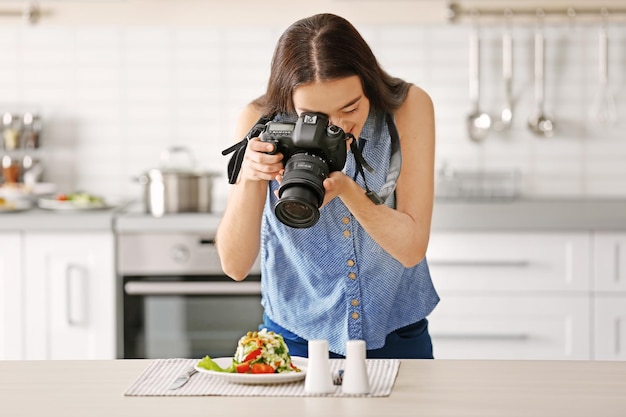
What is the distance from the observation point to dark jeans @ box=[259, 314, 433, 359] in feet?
6.42

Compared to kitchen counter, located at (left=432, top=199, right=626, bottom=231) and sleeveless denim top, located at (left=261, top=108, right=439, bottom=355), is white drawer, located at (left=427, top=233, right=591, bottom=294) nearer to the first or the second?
kitchen counter, located at (left=432, top=199, right=626, bottom=231)

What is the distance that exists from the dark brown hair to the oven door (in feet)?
4.80

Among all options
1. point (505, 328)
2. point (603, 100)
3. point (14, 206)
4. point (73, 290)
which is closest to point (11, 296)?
point (73, 290)

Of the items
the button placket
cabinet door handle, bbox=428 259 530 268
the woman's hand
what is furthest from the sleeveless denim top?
cabinet door handle, bbox=428 259 530 268

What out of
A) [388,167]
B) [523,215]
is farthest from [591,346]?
[388,167]

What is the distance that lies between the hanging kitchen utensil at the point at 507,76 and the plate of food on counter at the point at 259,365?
2.22 m

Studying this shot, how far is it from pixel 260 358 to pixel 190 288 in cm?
165

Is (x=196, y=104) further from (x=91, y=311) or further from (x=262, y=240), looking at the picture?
(x=262, y=240)

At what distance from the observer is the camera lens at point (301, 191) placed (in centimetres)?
152

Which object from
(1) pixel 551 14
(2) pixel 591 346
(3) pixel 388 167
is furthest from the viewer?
(1) pixel 551 14

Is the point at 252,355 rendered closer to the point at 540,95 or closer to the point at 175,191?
the point at 175,191

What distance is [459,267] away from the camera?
3.23 m

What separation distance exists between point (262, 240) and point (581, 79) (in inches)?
80.5

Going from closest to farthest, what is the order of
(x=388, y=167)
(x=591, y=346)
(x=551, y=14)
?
(x=388, y=167) < (x=591, y=346) < (x=551, y=14)
